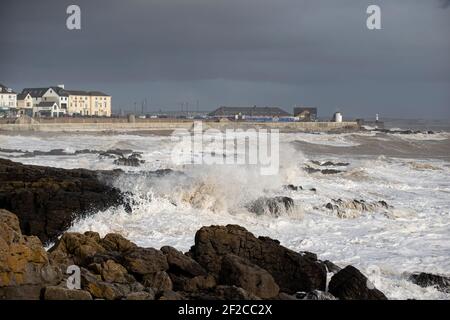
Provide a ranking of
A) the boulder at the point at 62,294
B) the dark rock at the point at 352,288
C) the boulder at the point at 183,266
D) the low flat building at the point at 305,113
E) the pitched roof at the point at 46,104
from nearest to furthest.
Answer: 1. the boulder at the point at 62,294
2. the dark rock at the point at 352,288
3. the boulder at the point at 183,266
4. the pitched roof at the point at 46,104
5. the low flat building at the point at 305,113

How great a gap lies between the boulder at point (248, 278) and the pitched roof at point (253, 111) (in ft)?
314

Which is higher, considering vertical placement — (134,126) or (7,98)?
(7,98)

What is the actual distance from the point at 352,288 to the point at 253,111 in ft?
325

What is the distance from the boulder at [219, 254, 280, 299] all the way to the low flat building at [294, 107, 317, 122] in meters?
96.3

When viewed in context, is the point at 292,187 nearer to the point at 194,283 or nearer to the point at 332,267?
the point at 332,267

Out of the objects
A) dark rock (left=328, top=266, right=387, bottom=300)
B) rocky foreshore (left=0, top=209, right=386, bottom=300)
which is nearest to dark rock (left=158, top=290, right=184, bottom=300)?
rocky foreshore (left=0, top=209, right=386, bottom=300)

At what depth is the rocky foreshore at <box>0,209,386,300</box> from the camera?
20.4 ft

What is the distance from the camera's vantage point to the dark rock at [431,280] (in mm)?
8086

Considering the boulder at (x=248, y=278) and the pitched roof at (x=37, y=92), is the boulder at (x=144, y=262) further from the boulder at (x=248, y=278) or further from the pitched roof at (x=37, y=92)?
the pitched roof at (x=37, y=92)

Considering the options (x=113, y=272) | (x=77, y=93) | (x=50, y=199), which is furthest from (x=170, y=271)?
(x=77, y=93)

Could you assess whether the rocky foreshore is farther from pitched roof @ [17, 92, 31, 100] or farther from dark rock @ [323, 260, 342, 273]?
pitched roof @ [17, 92, 31, 100]

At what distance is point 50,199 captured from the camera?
11.9m

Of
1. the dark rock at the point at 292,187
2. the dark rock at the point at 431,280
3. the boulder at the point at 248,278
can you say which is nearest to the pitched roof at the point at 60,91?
the dark rock at the point at 292,187
